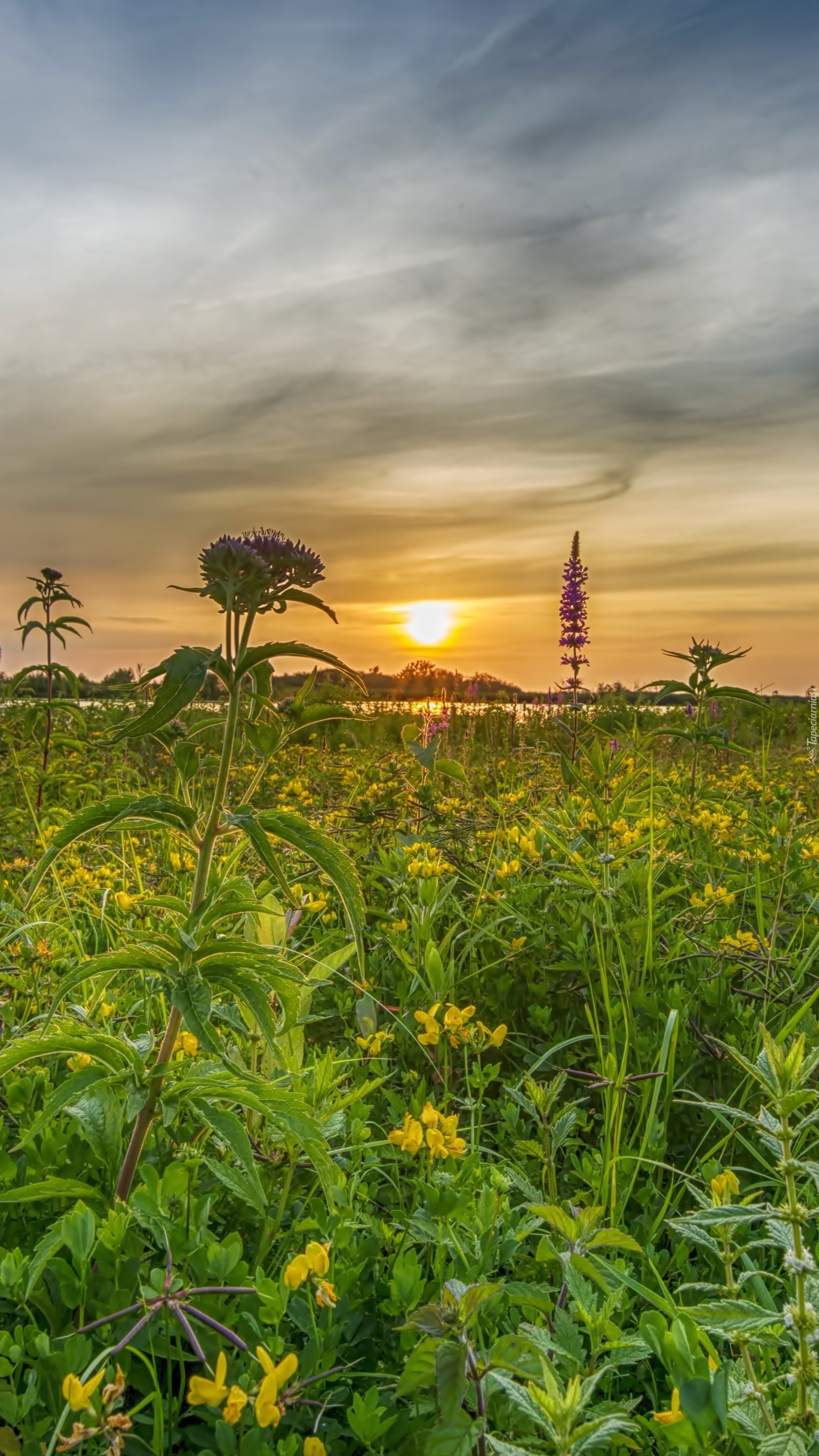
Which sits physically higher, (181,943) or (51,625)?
(51,625)

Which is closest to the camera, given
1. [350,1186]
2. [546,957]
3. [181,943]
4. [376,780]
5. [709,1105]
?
[709,1105]

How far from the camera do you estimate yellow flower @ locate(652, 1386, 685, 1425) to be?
1147 millimetres

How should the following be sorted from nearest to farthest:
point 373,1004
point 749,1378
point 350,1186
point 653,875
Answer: point 749,1378 < point 350,1186 < point 373,1004 < point 653,875

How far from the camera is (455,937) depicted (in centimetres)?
302

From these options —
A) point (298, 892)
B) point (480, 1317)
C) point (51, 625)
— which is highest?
point (51, 625)

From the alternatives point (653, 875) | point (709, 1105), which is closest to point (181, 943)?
point (709, 1105)

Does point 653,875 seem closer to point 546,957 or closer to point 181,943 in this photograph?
point 546,957

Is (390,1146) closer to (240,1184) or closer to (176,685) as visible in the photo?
(240,1184)

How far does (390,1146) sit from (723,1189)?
953 mm

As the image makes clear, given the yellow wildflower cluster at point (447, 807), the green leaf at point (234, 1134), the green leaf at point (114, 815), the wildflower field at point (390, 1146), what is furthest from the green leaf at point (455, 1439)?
the yellow wildflower cluster at point (447, 807)

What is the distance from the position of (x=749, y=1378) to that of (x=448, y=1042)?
4.66ft

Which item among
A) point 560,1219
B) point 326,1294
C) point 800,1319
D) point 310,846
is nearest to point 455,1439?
point 326,1294

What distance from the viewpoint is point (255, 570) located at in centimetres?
A: 158

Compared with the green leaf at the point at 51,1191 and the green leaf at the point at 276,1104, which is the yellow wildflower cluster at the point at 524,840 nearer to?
the green leaf at the point at 276,1104
